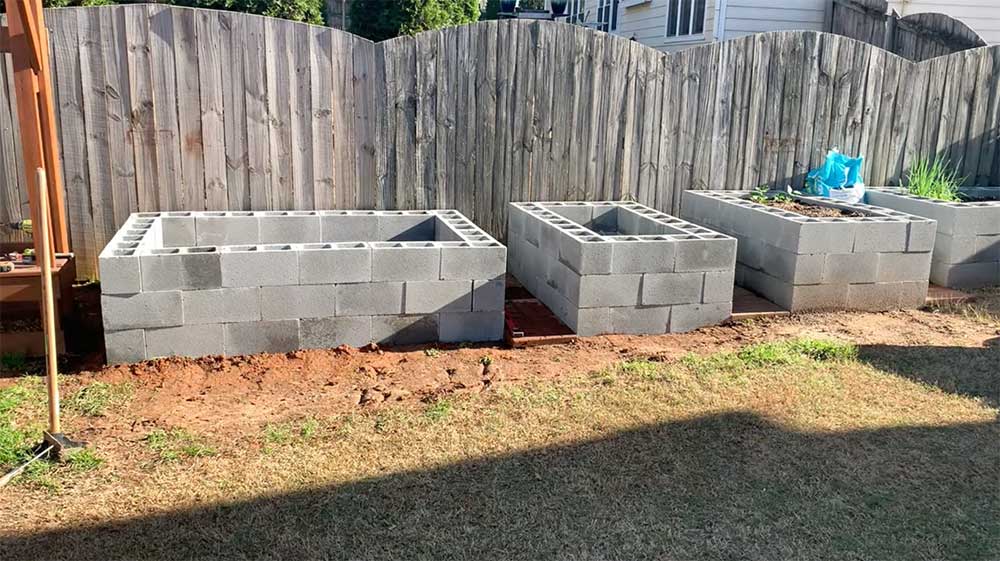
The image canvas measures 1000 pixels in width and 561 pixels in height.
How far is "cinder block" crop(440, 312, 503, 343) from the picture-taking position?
5.17 meters

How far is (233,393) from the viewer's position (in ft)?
14.2

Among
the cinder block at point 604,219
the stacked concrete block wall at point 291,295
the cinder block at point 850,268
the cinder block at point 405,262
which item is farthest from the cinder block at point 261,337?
the cinder block at point 850,268

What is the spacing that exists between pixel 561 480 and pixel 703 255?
264cm

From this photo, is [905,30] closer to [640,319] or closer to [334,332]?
[640,319]

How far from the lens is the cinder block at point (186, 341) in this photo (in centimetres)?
462

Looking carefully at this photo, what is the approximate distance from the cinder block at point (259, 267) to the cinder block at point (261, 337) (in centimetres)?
27

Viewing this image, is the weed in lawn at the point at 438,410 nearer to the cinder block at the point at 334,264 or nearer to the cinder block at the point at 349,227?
the cinder block at the point at 334,264

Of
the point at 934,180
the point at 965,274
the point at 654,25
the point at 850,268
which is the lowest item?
the point at 965,274

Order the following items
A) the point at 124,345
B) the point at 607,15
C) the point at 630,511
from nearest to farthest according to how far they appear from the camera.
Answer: the point at 630,511 → the point at 124,345 → the point at 607,15

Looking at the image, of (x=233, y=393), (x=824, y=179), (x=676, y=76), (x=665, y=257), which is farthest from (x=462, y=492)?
(x=824, y=179)

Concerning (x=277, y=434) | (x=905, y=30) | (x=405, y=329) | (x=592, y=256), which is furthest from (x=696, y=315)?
(x=905, y=30)

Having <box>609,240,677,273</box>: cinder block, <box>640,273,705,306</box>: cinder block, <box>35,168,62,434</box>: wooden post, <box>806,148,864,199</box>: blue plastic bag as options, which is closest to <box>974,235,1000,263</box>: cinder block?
<box>806,148,864,199</box>: blue plastic bag

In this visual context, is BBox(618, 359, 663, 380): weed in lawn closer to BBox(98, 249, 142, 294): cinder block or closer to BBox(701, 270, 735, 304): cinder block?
BBox(701, 270, 735, 304): cinder block

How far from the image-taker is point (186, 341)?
185 inches
